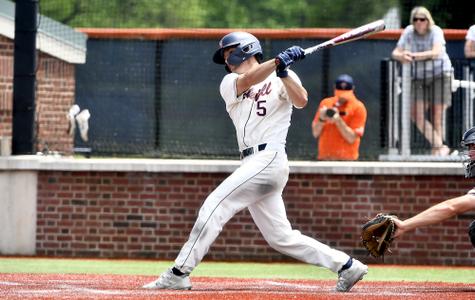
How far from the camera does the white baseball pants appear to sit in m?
8.98

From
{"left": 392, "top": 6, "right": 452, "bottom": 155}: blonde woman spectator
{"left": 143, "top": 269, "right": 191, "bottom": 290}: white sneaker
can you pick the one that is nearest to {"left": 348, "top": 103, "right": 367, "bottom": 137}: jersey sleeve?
{"left": 392, "top": 6, "right": 452, "bottom": 155}: blonde woman spectator

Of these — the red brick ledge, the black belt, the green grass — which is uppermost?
the black belt

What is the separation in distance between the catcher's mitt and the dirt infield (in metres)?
0.33

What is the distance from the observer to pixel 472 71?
13.4 metres

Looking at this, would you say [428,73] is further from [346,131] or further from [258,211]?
[258,211]

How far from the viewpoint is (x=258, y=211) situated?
927 cm

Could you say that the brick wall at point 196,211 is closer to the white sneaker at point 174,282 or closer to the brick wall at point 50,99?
the brick wall at point 50,99

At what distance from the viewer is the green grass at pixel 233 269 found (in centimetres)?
1155

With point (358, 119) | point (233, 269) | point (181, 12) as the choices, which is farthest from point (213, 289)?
point (181, 12)

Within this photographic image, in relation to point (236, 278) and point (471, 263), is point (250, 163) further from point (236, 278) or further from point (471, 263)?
point (471, 263)

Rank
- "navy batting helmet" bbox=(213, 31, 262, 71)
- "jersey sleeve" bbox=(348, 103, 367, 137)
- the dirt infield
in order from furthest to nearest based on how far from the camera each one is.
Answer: "jersey sleeve" bbox=(348, 103, 367, 137), "navy batting helmet" bbox=(213, 31, 262, 71), the dirt infield

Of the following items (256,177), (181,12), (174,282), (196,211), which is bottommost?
(174,282)

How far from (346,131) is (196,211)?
1.79m

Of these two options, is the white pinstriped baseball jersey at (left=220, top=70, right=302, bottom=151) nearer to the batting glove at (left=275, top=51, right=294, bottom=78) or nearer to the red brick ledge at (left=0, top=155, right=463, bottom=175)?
the batting glove at (left=275, top=51, right=294, bottom=78)
